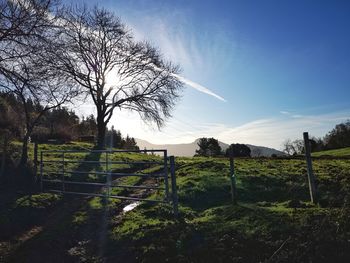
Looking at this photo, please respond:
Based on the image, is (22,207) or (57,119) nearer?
(22,207)

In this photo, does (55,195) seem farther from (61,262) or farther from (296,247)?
(296,247)

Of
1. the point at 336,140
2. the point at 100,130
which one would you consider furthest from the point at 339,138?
the point at 100,130

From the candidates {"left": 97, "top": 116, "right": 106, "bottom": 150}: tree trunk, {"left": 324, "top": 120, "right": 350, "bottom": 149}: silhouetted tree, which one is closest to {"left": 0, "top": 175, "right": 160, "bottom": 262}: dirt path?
{"left": 97, "top": 116, "right": 106, "bottom": 150}: tree trunk

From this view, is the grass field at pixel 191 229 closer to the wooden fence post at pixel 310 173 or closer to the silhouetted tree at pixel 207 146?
the wooden fence post at pixel 310 173

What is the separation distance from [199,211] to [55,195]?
256 inches

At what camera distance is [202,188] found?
11867 mm

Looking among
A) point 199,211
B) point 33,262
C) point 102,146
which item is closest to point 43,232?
point 33,262

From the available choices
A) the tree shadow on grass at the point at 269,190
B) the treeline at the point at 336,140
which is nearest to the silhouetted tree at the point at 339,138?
the treeline at the point at 336,140

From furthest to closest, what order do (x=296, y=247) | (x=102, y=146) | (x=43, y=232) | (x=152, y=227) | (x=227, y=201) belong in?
(x=102, y=146)
(x=227, y=201)
(x=43, y=232)
(x=152, y=227)
(x=296, y=247)

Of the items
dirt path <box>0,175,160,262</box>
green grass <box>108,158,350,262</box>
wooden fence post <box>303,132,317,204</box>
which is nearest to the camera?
green grass <box>108,158,350,262</box>

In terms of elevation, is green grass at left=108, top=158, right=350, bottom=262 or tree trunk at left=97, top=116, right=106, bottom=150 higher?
tree trunk at left=97, top=116, right=106, bottom=150

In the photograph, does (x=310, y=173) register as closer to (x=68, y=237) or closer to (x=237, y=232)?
(x=237, y=232)

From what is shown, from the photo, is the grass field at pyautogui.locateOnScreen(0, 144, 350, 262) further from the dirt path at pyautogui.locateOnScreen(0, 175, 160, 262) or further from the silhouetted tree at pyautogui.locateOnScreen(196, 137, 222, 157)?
the silhouetted tree at pyautogui.locateOnScreen(196, 137, 222, 157)

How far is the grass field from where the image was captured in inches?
221
